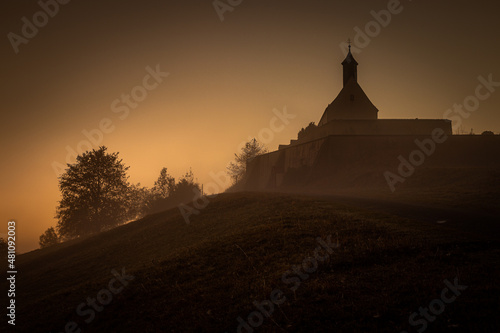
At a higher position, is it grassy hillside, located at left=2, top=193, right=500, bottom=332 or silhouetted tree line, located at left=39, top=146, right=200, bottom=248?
silhouetted tree line, located at left=39, top=146, right=200, bottom=248

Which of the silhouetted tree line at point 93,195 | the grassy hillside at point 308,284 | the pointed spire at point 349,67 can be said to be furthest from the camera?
the pointed spire at point 349,67

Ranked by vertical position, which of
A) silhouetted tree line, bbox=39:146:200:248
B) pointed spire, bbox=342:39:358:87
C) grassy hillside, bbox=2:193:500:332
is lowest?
grassy hillside, bbox=2:193:500:332

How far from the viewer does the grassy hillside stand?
610 centimetres

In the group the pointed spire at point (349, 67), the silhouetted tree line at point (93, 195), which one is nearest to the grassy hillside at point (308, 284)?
the silhouetted tree line at point (93, 195)

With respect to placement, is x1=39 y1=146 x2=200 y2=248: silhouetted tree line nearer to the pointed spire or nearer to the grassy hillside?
the grassy hillside

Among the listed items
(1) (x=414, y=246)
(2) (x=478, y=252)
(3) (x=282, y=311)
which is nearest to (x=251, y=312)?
(3) (x=282, y=311)

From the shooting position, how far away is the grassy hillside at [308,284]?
6098 mm

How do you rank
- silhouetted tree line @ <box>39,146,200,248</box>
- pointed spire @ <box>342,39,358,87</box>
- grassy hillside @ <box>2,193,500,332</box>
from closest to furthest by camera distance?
1. grassy hillside @ <box>2,193,500,332</box>
2. silhouetted tree line @ <box>39,146,200,248</box>
3. pointed spire @ <box>342,39,358,87</box>

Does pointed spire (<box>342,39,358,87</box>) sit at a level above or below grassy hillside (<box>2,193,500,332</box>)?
above

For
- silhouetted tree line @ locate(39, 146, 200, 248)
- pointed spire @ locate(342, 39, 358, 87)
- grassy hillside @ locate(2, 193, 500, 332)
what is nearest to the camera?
grassy hillside @ locate(2, 193, 500, 332)

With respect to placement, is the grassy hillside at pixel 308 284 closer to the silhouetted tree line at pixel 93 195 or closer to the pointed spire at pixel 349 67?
the silhouetted tree line at pixel 93 195

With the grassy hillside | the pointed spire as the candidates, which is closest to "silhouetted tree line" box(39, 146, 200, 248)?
the grassy hillside

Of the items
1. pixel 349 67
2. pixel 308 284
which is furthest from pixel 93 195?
pixel 349 67

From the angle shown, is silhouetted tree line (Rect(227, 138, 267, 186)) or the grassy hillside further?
silhouetted tree line (Rect(227, 138, 267, 186))
